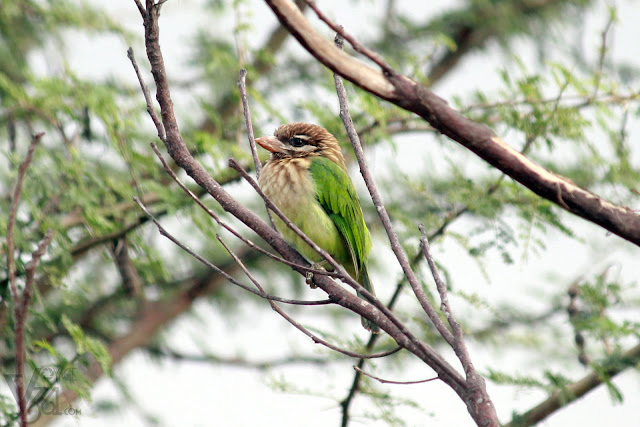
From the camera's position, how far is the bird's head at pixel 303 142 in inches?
183

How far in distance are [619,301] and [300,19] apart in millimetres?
3170

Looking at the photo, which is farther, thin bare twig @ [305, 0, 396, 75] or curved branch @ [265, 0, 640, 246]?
curved branch @ [265, 0, 640, 246]

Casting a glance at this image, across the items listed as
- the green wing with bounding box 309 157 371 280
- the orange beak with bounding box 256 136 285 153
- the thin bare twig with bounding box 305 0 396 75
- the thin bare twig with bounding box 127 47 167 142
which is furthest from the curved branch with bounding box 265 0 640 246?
the orange beak with bounding box 256 136 285 153

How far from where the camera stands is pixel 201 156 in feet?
15.5

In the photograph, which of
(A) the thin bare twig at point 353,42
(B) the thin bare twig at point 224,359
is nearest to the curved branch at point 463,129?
(A) the thin bare twig at point 353,42

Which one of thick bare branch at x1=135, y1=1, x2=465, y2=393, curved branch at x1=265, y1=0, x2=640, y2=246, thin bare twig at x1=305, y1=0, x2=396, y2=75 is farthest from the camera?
thick bare branch at x1=135, y1=1, x2=465, y2=393

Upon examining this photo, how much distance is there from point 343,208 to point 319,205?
14 cm

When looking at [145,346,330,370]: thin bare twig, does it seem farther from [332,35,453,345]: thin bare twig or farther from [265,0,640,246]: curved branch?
[265,0,640,246]: curved branch

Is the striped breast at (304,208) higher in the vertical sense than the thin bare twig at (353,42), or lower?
higher

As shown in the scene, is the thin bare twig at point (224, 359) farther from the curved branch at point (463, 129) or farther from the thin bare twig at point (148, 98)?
the curved branch at point (463, 129)

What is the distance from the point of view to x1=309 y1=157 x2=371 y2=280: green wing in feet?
14.0

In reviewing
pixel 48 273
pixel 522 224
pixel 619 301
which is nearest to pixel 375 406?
pixel 522 224

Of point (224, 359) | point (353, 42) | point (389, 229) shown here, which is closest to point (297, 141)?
point (389, 229)

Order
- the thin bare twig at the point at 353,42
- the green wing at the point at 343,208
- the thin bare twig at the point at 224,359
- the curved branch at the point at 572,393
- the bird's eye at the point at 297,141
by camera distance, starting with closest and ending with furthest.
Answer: the thin bare twig at the point at 353,42
the curved branch at the point at 572,393
the green wing at the point at 343,208
the bird's eye at the point at 297,141
the thin bare twig at the point at 224,359
